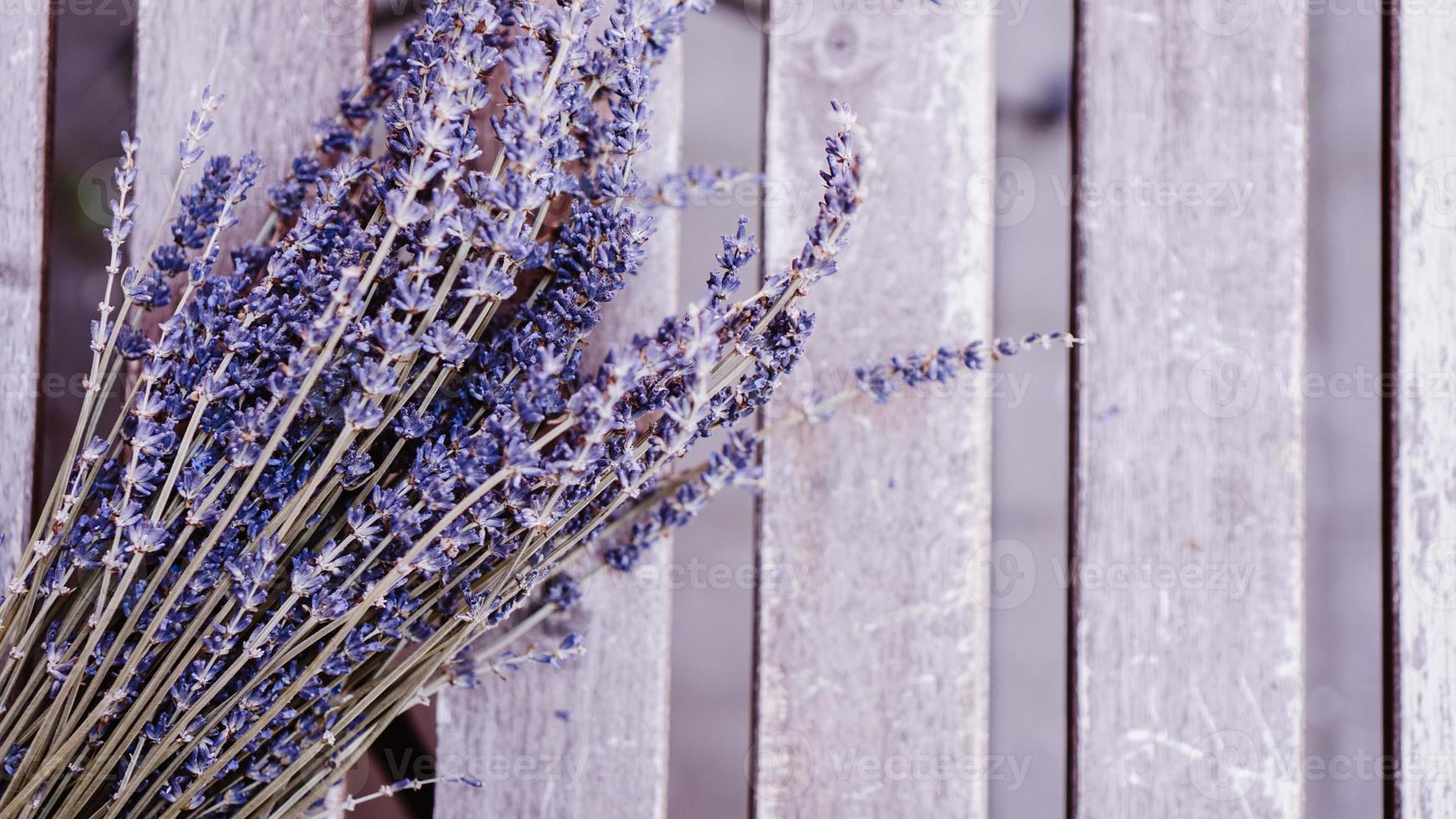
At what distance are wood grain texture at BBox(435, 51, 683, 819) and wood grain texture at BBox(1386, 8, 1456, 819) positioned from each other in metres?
0.72

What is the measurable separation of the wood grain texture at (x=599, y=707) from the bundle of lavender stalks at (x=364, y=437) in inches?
6.8

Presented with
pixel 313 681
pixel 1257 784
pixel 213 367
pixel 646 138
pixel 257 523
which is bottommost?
pixel 1257 784

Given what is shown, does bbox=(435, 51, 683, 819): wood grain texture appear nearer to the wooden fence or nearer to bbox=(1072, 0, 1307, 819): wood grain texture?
the wooden fence

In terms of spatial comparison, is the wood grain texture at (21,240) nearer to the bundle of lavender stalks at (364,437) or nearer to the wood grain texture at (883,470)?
the bundle of lavender stalks at (364,437)

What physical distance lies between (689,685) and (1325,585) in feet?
2.91

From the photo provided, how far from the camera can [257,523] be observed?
53cm

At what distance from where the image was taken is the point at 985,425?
80 cm

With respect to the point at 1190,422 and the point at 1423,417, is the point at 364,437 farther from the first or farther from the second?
the point at 1423,417

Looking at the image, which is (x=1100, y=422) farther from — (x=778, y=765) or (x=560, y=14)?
(x=560, y=14)

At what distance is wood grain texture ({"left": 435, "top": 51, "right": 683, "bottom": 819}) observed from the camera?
78 cm

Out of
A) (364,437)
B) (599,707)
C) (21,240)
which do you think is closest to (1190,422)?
(599,707)

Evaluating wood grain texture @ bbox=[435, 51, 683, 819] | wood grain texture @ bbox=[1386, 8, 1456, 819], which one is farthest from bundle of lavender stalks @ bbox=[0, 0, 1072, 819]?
wood grain texture @ bbox=[1386, 8, 1456, 819]

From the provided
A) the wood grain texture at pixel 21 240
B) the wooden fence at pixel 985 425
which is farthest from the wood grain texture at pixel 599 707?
the wood grain texture at pixel 21 240

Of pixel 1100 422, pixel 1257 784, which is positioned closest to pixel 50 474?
pixel 1100 422
